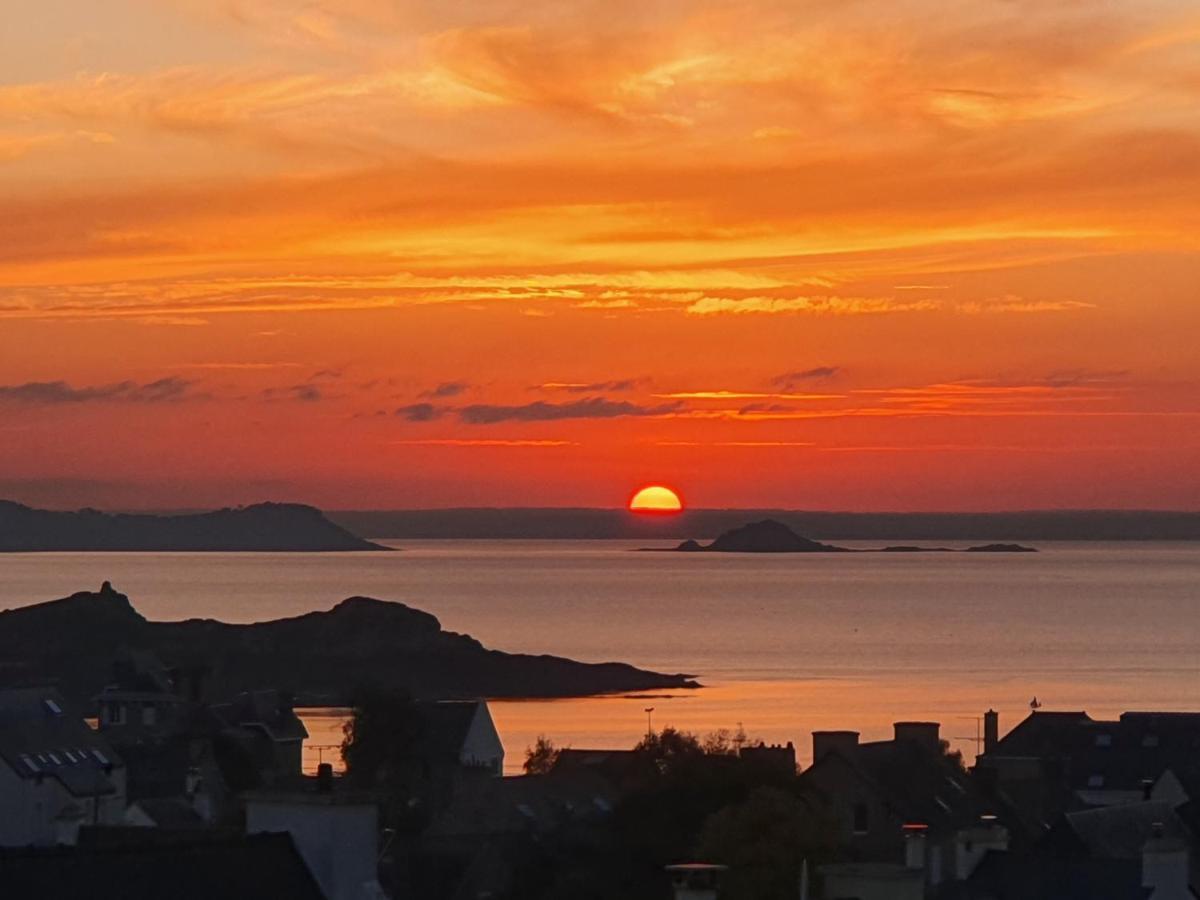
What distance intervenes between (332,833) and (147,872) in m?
2.24

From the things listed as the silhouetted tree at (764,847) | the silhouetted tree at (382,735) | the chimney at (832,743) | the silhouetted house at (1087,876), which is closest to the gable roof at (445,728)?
the silhouetted tree at (382,735)

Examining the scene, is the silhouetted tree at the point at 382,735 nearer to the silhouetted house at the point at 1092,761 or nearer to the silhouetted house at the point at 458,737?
the silhouetted house at the point at 458,737

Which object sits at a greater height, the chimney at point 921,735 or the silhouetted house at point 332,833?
the silhouetted house at point 332,833

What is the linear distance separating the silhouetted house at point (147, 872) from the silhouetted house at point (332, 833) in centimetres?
63

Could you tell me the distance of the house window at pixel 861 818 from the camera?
54959 millimetres

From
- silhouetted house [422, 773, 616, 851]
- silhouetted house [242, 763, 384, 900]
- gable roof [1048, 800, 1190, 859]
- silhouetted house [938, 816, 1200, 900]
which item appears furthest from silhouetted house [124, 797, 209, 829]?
silhouetted house [242, 763, 384, 900]

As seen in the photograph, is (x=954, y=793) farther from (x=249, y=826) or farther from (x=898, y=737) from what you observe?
(x=249, y=826)

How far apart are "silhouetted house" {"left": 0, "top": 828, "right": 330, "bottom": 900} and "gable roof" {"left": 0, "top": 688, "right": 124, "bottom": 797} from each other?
90.7 ft

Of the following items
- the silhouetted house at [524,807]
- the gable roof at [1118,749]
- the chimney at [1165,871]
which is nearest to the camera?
the chimney at [1165,871]

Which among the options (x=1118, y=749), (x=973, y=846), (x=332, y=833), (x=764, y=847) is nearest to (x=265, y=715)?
(x=1118, y=749)

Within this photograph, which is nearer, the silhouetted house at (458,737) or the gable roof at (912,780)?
the gable roof at (912,780)

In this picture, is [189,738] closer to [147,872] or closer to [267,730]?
[267,730]

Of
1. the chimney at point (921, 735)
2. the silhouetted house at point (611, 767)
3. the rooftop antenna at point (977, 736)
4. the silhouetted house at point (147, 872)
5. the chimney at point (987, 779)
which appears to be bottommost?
the rooftop antenna at point (977, 736)

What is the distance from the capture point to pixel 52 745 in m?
58.6
